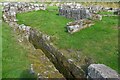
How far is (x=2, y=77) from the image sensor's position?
84.5 feet

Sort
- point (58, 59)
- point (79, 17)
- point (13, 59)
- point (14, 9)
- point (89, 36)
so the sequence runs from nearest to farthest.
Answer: point (13, 59), point (58, 59), point (89, 36), point (79, 17), point (14, 9)

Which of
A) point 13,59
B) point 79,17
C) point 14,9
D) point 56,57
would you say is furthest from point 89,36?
point 14,9

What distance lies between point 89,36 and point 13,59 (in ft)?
41.5

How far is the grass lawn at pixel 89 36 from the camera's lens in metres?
33.7

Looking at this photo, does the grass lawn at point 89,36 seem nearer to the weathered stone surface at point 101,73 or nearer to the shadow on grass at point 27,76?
the weathered stone surface at point 101,73

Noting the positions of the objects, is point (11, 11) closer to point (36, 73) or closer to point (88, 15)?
point (88, 15)

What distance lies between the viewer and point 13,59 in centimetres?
3009

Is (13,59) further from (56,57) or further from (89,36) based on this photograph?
(89,36)

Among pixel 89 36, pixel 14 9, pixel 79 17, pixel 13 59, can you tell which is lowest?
pixel 89 36

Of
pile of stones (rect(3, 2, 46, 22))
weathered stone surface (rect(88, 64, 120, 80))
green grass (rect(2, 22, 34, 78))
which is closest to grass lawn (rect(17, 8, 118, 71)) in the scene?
pile of stones (rect(3, 2, 46, 22))

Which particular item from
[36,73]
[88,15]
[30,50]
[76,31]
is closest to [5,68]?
[36,73]

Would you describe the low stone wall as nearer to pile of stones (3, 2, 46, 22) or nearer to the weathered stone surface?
the weathered stone surface

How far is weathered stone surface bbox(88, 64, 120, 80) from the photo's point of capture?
24.8 metres

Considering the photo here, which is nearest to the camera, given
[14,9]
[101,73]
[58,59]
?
[101,73]
